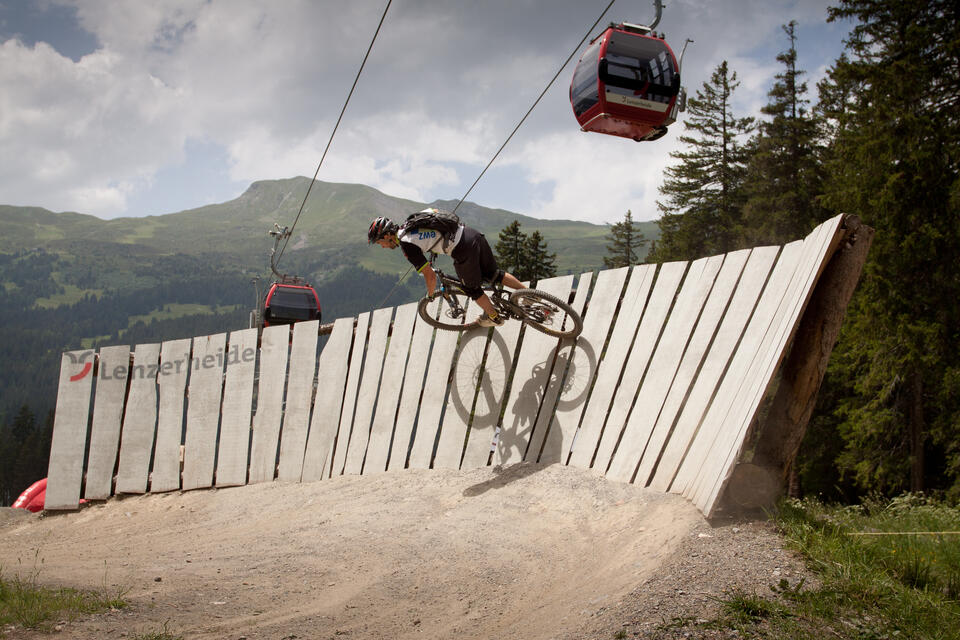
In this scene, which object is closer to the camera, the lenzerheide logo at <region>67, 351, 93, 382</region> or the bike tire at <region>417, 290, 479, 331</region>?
the bike tire at <region>417, 290, 479, 331</region>

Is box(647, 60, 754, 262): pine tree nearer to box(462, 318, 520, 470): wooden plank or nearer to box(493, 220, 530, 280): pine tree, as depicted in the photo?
box(493, 220, 530, 280): pine tree

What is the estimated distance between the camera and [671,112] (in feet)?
24.6

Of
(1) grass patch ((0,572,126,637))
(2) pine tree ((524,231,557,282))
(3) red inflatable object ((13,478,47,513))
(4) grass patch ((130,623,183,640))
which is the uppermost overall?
(2) pine tree ((524,231,557,282))

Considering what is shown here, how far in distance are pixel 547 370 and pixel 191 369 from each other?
5.09 m

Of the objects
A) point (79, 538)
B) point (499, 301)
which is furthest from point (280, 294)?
point (499, 301)

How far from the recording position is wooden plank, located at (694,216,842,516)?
4.02 metres

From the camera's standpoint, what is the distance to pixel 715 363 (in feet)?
16.4

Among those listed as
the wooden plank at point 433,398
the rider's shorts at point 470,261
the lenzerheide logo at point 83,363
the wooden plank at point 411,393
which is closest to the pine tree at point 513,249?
the lenzerheide logo at point 83,363

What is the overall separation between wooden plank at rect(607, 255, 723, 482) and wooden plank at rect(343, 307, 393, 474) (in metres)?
3.22

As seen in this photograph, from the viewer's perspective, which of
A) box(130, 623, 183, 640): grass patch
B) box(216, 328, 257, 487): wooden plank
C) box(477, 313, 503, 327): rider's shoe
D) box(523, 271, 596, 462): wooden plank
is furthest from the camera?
box(216, 328, 257, 487): wooden plank

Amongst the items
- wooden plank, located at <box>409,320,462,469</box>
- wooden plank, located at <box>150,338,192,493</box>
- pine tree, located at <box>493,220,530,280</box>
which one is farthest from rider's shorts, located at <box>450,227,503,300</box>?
pine tree, located at <box>493,220,530,280</box>

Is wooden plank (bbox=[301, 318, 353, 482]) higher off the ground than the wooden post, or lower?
lower

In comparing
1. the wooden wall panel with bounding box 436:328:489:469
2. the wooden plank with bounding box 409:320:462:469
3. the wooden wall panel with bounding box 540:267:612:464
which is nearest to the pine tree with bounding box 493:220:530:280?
the wooden plank with bounding box 409:320:462:469

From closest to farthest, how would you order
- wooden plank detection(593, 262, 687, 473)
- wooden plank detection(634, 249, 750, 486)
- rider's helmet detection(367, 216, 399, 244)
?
1. wooden plank detection(634, 249, 750, 486)
2. wooden plank detection(593, 262, 687, 473)
3. rider's helmet detection(367, 216, 399, 244)
